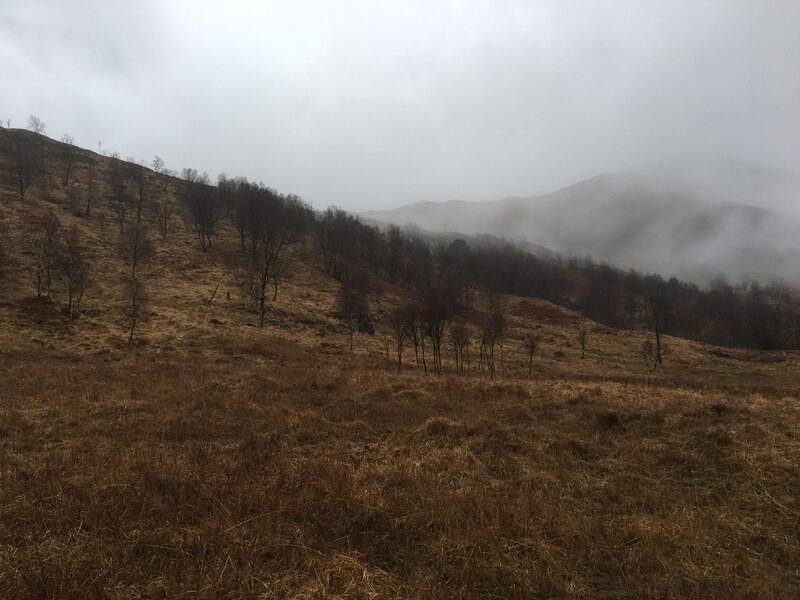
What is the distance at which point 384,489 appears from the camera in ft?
19.5

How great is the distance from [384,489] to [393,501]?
504 mm

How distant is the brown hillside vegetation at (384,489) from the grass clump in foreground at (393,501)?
30mm

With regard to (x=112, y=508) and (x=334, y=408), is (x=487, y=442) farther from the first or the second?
(x=112, y=508)

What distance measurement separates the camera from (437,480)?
6.37m

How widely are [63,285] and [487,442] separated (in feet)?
156

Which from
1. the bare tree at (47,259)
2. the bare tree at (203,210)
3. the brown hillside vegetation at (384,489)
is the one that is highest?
the bare tree at (203,210)

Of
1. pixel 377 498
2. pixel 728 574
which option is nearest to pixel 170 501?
pixel 377 498

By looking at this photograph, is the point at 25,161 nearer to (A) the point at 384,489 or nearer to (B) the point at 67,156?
(B) the point at 67,156

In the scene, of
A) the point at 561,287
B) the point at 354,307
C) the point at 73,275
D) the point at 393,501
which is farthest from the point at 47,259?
the point at 561,287

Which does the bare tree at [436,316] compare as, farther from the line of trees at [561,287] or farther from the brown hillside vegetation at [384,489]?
the line of trees at [561,287]

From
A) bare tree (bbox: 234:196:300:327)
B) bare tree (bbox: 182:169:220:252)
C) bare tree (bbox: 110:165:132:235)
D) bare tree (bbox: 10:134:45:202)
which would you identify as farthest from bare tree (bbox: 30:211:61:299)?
bare tree (bbox: 10:134:45:202)

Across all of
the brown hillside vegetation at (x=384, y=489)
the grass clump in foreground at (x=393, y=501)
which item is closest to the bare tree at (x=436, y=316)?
the brown hillside vegetation at (x=384, y=489)

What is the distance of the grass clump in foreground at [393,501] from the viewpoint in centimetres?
389

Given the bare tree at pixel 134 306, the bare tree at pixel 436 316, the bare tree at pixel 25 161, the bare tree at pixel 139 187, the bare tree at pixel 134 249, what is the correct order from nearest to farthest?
the bare tree at pixel 436 316 < the bare tree at pixel 134 306 < the bare tree at pixel 134 249 < the bare tree at pixel 25 161 < the bare tree at pixel 139 187
